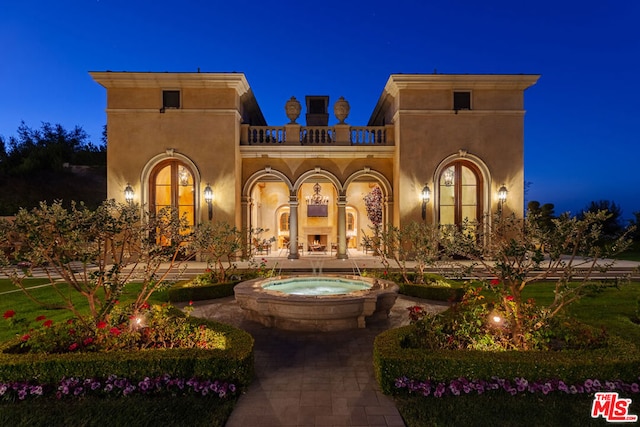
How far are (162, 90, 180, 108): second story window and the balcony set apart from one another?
10.6 feet

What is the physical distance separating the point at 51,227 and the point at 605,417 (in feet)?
24.2

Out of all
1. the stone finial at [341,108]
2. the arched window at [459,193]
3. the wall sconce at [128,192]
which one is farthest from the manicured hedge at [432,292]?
the wall sconce at [128,192]

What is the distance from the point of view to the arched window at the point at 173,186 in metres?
16.4

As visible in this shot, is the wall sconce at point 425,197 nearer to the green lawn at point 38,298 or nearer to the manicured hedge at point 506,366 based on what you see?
the green lawn at point 38,298

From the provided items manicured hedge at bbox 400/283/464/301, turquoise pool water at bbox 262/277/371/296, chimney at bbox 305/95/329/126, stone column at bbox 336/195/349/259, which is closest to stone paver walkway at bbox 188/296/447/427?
turquoise pool water at bbox 262/277/371/296

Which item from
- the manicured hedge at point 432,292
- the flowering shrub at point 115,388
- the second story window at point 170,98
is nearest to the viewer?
the flowering shrub at point 115,388

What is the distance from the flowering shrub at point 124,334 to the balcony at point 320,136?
12463 millimetres

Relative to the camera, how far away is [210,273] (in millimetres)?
10750

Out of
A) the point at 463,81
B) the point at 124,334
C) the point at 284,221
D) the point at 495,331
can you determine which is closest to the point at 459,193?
the point at 463,81

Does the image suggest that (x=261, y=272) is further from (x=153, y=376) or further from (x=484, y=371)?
(x=484, y=371)

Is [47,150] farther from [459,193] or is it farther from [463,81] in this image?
[459,193]

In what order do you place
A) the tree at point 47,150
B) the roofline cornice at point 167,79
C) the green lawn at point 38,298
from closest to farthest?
the green lawn at point 38,298, the roofline cornice at point 167,79, the tree at point 47,150

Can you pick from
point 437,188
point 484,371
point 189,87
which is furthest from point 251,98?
point 484,371

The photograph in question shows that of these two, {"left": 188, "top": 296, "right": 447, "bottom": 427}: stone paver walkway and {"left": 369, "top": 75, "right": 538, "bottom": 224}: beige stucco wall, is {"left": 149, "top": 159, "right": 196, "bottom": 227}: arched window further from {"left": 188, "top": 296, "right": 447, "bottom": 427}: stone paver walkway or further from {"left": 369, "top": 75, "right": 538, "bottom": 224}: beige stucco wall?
{"left": 188, "top": 296, "right": 447, "bottom": 427}: stone paver walkway
